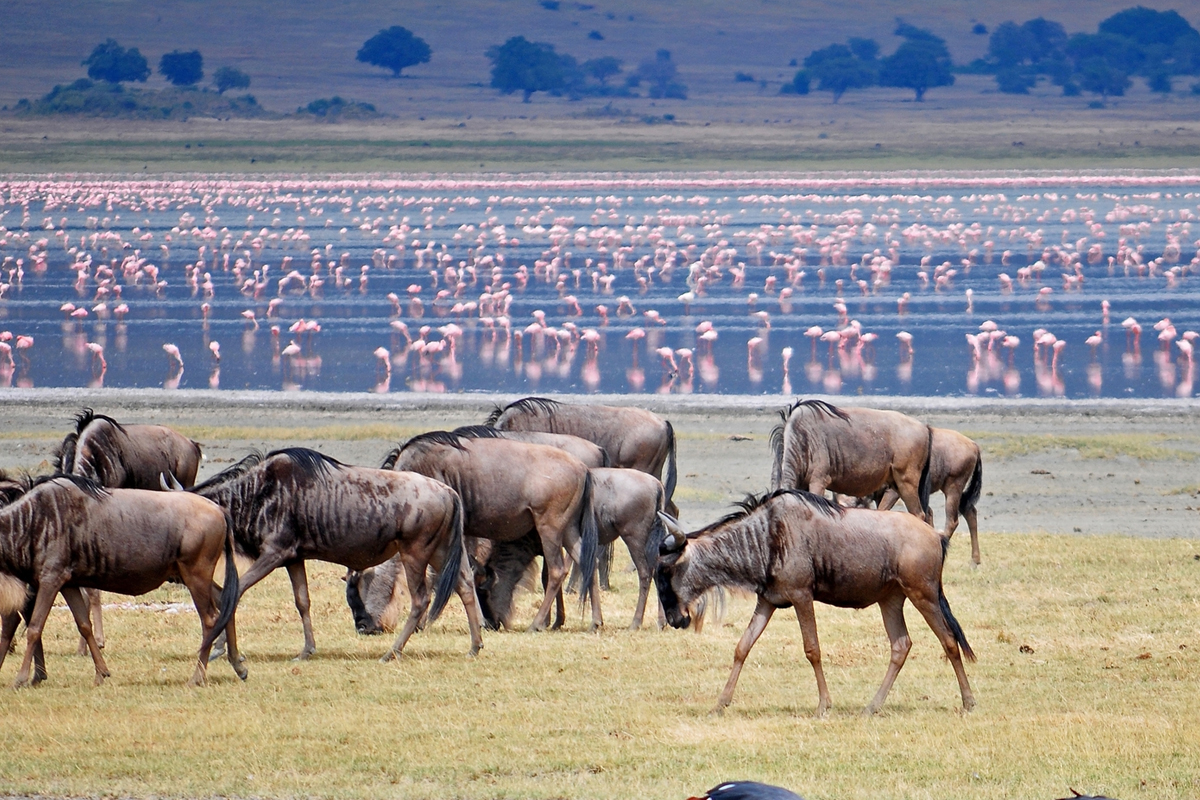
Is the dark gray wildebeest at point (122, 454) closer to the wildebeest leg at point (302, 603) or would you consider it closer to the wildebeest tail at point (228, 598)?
the wildebeest leg at point (302, 603)

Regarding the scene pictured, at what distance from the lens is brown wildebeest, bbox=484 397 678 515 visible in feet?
47.6

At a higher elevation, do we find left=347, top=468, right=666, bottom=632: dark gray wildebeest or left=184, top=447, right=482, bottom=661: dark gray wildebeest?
left=184, top=447, right=482, bottom=661: dark gray wildebeest

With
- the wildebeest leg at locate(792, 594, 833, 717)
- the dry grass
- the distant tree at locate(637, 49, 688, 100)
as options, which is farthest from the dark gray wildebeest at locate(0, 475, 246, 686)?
the distant tree at locate(637, 49, 688, 100)

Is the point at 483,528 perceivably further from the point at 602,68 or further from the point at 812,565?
the point at 602,68

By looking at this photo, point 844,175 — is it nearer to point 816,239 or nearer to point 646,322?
point 816,239

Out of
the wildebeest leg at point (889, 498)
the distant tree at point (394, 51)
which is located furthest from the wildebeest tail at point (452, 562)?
the distant tree at point (394, 51)

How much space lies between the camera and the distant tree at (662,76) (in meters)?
158

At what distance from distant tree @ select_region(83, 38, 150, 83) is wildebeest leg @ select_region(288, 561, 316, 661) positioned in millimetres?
142032

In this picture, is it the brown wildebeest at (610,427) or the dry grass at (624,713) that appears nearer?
the dry grass at (624,713)

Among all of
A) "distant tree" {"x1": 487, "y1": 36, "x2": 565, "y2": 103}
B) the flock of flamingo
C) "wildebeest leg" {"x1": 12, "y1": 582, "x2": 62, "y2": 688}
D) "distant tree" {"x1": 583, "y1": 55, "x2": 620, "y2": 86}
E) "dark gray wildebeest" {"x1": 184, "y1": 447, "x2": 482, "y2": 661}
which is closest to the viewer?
"wildebeest leg" {"x1": 12, "y1": 582, "x2": 62, "y2": 688}

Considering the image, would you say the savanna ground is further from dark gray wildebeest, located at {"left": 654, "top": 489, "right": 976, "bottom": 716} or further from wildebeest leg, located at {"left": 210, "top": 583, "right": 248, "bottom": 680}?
dark gray wildebeest, located at {"left": 654, "top": 489, "right": 976, "bottom": 716}

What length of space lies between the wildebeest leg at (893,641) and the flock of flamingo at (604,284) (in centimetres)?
1761

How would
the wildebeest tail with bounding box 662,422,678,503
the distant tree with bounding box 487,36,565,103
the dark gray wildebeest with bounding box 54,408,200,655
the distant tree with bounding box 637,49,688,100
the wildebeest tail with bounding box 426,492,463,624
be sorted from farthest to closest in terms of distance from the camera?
the distant tree with bounding box 637,49,688,100 < the distant tree with bounding box 487,36,565,103 < the wildebeest tail with bounding box 662,422,678,503 < the dark gray wildebeest with bounding box 54,408,200,655 < the wildebeest tail with bounding box 426,492,463,624

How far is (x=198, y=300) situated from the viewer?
40844 millimetres
